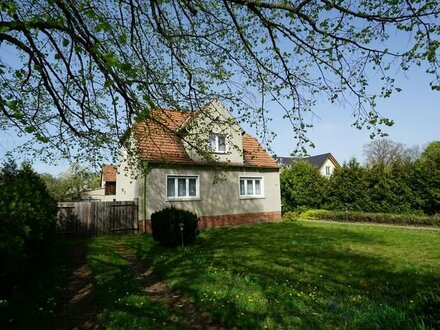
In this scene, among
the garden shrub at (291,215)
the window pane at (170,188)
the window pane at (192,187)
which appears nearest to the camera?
the window pane at (170,188)

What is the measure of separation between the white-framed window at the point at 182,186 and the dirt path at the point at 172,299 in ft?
32.0

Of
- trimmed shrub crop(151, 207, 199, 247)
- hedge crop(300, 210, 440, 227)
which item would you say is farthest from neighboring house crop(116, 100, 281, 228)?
hedge crop(300, 210, 440, 227)

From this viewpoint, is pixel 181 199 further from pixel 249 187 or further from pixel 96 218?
pixel 249 187

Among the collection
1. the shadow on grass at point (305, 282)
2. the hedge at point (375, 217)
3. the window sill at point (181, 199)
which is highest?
the window sill at point (181, 199)

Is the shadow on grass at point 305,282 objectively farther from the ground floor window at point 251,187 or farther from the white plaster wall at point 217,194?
the ground floor window at point 251,187

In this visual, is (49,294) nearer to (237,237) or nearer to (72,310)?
(72,310)

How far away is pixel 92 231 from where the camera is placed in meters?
17.8

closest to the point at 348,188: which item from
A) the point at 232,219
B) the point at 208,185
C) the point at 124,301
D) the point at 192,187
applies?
the point at 232,219

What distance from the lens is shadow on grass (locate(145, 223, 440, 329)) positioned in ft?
16.9

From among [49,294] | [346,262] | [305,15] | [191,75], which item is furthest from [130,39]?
[346,262]

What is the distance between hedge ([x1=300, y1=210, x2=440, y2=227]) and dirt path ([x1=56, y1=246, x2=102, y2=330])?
59.9 ft

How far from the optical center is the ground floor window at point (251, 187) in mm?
23266

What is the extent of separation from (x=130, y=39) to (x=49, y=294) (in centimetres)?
564

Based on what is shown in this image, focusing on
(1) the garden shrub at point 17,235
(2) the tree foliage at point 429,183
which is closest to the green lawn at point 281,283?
(1) the garden shrub at point 17,235
